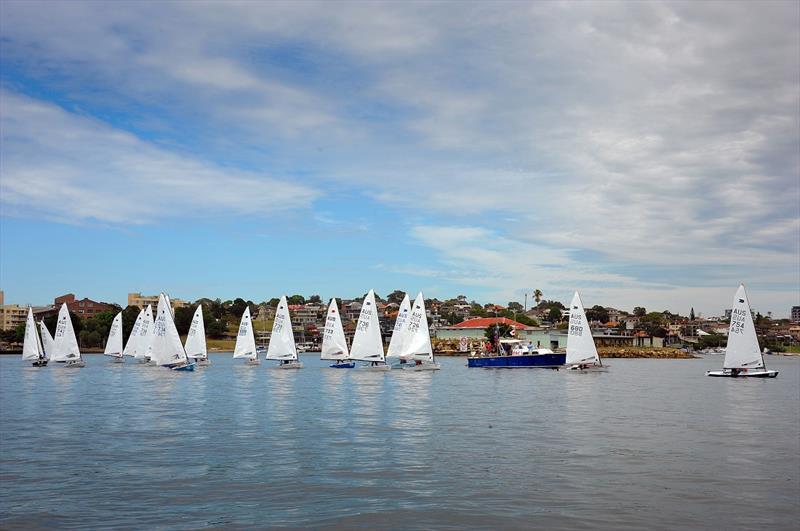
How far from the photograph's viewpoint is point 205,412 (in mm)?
42844

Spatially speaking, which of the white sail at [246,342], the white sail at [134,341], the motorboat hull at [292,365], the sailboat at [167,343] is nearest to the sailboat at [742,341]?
the motorboat hull at [292,365]

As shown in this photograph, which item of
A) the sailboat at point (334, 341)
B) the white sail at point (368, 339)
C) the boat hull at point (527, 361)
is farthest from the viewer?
the boat hull at point (527, 361)

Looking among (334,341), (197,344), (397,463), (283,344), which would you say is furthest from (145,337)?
(397,463)

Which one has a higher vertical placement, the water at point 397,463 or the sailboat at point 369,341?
the sailboat at point 369,341

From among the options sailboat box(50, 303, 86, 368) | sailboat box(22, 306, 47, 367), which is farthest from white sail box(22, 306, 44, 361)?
sailboat box(50, 303, 86, 368)

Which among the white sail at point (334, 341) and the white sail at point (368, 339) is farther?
the white sail at point (334, 341)

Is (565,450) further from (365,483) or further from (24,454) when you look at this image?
(24,454)

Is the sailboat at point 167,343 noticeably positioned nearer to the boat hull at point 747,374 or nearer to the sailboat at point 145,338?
the sailboat at point 145,338

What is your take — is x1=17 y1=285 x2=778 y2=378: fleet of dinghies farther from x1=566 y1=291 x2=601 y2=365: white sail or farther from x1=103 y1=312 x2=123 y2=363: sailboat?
x1=103 y1=312 x2=123 y2=363: sailboat

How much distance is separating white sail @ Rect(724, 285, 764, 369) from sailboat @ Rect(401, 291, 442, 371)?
99.0ft

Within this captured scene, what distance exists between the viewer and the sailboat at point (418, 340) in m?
81.7

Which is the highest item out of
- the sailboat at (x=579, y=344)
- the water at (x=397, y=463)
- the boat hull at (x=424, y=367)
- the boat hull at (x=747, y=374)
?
the sailboat at (x=579, y=344)

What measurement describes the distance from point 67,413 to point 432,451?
24813mm

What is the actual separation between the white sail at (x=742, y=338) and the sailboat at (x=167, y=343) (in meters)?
57.3
